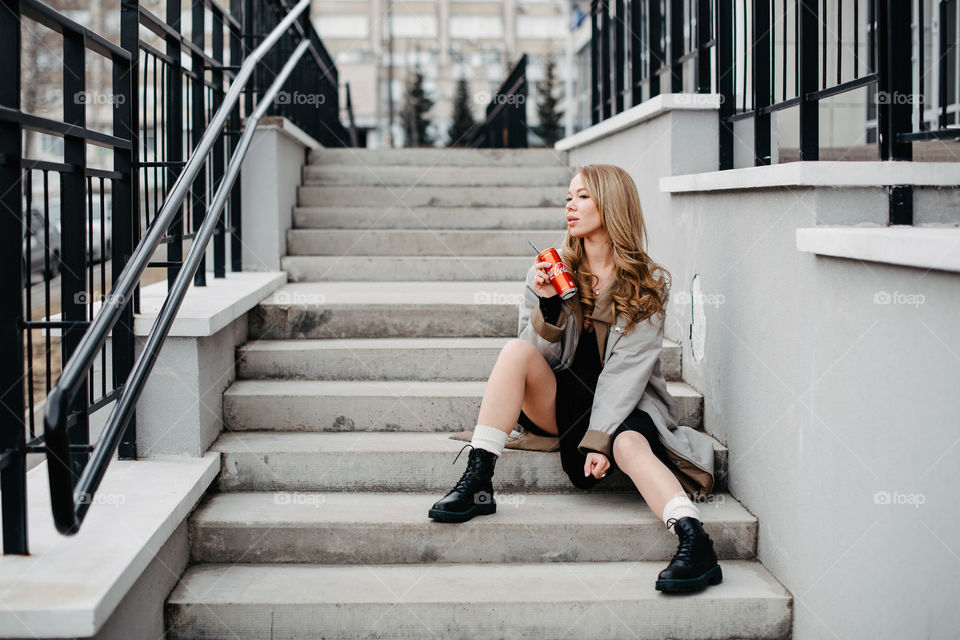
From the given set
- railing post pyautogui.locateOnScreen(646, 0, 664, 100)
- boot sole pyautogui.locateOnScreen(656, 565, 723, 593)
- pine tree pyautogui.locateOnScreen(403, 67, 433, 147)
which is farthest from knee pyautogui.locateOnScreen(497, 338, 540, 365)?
pine tree pyautogui.locateOnScreen(403, 67, 433, 147)

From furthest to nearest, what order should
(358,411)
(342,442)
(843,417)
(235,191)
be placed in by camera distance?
(235,191) → (358,411) → (342,442) → (843,417)

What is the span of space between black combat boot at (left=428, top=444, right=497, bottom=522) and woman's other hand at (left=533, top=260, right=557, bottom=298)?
56cm

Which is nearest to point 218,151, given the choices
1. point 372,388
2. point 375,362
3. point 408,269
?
point 408,269

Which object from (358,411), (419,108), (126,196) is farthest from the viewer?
(419,108)

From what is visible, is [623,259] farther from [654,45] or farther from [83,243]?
[654,45]

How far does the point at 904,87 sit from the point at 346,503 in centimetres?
224

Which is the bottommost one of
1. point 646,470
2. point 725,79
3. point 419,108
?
point 646,470

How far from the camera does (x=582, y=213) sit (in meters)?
3.07

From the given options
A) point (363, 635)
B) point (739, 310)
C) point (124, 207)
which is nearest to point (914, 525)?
point (739, 310)

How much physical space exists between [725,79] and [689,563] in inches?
87.5

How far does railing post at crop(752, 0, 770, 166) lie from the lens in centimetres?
342

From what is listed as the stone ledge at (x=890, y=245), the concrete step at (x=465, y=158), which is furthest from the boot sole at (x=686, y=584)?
the concrete step at (x=465, y=158)

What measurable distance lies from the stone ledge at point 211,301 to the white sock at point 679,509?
1.67 metres

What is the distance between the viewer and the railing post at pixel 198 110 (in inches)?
164
